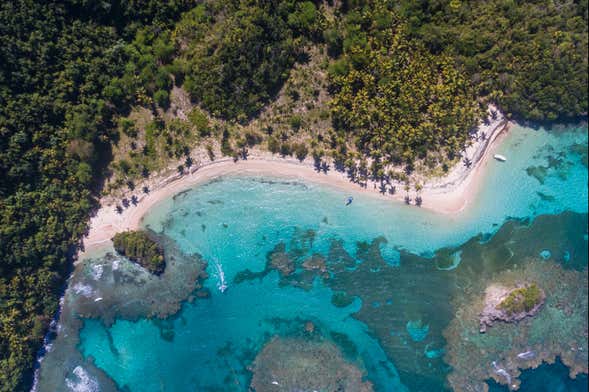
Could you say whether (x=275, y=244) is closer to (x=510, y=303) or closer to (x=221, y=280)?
(x=221, y=280)

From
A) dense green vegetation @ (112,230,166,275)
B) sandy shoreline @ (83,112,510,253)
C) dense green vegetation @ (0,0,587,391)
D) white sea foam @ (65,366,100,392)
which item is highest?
dense green vegetation @ (0,0,587,391)

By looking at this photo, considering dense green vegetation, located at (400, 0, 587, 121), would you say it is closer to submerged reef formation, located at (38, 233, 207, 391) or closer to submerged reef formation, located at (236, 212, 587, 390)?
submerged reef formation, located at (236, 212, 587, 390)

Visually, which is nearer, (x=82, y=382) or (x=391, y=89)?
(x=391, y=89)

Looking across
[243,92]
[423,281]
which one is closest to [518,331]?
[423,281]

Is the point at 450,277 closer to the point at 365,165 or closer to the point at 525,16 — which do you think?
the point at 365,165

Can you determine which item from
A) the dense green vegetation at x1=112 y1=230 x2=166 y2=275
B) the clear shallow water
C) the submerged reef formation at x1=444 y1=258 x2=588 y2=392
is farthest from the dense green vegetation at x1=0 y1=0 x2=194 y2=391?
the submerged reef formation at x1=444 y1=258 x2=588 y2=392

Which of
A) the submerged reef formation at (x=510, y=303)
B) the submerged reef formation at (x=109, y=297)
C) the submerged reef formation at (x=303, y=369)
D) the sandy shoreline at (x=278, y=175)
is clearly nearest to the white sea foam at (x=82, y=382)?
the submerged reef formation at (x=109, y=297)
